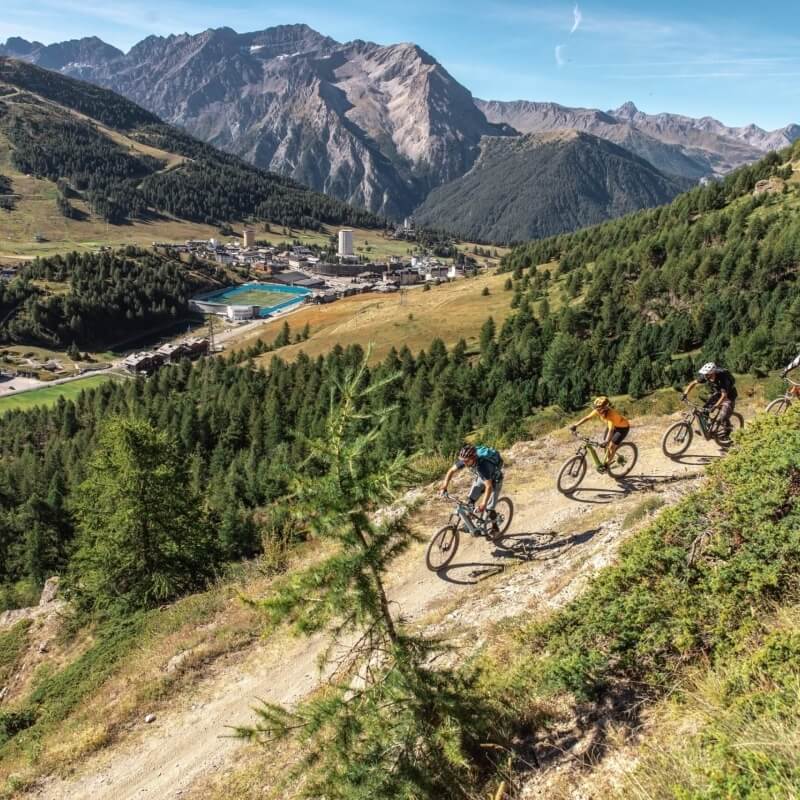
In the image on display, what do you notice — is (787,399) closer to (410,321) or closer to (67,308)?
(410,321)

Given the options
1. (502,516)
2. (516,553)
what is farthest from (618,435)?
(516,553)

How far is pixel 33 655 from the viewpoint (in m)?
20.2

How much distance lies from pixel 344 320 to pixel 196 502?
116 meters

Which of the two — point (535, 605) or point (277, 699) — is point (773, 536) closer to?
point (535, 605)

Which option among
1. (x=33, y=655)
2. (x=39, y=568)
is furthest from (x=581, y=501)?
(x=39, y=568)

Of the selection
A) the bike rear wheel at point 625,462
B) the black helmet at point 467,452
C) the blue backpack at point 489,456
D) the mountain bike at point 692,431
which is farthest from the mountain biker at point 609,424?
the black helmet at point 467,452

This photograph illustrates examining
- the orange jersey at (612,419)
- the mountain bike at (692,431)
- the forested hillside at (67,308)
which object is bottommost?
Answer: the forested hillside at (67,308)

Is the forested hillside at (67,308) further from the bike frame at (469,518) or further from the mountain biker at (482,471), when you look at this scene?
the mountain biker at (482,471)

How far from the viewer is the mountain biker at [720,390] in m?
16.9

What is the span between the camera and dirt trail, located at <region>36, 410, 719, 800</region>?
11469 mm

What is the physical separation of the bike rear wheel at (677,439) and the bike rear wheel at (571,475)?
337 centimetres

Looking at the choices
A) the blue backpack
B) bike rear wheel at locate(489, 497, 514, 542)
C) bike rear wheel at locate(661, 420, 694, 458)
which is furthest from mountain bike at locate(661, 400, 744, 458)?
the blue backpack

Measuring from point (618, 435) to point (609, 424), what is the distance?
0.48 metres

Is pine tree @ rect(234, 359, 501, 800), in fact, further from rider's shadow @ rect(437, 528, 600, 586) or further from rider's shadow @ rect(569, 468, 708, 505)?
rider's shadow @ rect(569, 468, 708, 505)
